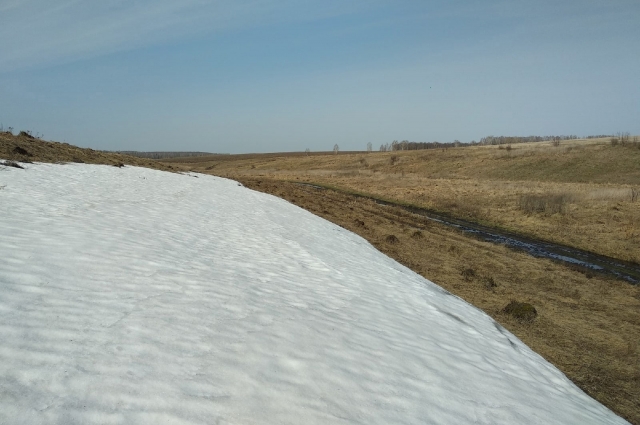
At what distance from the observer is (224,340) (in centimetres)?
480

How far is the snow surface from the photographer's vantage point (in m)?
3.53

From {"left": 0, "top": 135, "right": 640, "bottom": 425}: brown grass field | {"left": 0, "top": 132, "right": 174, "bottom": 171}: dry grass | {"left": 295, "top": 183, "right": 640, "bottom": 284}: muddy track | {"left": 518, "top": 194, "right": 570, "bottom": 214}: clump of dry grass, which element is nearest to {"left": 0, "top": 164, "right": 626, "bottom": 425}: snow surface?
{"left": 0, "top": 135, "right": 640, "bottom": 425}: brown grass field

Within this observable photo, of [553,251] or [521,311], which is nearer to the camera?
[521,311]

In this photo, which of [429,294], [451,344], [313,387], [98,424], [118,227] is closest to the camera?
[98,424]

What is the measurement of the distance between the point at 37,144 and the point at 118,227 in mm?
16207

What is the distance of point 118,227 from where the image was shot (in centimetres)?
931

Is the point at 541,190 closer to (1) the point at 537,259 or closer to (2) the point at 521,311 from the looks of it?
(1) the point at 537,259

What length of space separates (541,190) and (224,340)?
3751 cm

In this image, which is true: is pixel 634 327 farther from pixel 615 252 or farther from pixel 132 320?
pixel 132 320

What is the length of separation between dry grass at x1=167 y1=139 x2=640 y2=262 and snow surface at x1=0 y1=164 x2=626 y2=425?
1742 cm

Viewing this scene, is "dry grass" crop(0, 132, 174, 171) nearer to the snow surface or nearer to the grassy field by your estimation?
the snow surface

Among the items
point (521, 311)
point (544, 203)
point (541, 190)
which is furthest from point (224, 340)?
point (541, 190)

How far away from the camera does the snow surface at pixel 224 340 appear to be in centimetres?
353

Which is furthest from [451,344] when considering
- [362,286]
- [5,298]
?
[5,298]
